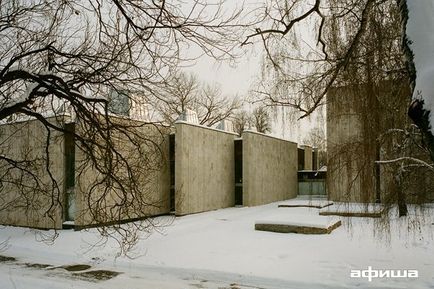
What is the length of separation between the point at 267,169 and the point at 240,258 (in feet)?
43.5

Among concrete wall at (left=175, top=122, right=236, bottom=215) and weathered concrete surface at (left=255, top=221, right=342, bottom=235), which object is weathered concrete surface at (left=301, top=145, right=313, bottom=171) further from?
weathered concrete surface at (left=255, top=221, right=342, bottom=235)

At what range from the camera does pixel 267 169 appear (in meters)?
22.5

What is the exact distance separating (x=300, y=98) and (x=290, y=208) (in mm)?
13319

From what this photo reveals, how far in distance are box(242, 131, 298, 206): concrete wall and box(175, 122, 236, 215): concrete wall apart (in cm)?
88

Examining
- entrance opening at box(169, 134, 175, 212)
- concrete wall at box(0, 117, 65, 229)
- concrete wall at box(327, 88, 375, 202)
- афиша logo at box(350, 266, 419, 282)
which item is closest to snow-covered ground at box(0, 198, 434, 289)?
афиша logo at box(350, 266, 419, 282)

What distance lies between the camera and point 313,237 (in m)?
11.7

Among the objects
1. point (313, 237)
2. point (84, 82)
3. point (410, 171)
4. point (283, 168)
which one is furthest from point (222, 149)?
point (84, 82)

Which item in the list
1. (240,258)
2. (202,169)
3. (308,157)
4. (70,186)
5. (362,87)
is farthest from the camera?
(308,157)

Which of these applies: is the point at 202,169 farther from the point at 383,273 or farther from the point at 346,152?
the point at 346,152

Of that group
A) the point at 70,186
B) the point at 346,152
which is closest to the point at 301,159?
the point at 70,186

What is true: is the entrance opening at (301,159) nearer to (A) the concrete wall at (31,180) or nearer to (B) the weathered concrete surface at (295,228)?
(B) the weathered concrete surface at (295,228)

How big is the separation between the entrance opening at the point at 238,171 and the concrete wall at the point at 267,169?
690 millimetres

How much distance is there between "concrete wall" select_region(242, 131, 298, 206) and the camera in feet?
67.3

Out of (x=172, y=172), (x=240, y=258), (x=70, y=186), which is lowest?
(x=240, y=258)
